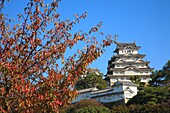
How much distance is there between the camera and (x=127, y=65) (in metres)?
54.2

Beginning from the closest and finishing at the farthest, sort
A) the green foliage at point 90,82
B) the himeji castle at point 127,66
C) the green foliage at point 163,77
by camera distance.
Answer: the green foliage at point 163,77 → the green foliage at point 90,82 → the himeji castle at point 127,66

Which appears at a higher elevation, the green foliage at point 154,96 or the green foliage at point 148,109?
the green foliage at point 154,96

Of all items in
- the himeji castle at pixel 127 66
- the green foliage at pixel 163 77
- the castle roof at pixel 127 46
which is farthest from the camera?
the castle roof at pixel 127 46

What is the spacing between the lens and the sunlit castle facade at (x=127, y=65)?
51812 mm

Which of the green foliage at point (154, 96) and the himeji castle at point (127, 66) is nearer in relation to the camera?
the green foliage at point (154, 96)

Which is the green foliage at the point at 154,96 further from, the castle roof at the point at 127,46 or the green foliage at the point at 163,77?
the castle roof at the point at 127,46

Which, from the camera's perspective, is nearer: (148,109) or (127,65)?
(148,109)

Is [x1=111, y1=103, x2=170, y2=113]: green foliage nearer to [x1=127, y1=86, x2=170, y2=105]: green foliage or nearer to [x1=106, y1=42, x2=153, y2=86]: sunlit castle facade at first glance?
[x1=127, y1=86, x2=170, y2=105]: green foliage

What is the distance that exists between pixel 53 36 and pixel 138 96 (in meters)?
26.1

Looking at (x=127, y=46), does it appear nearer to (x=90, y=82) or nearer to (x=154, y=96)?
(x=90, y=82)

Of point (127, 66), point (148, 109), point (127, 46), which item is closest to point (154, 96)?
point (148, 109)

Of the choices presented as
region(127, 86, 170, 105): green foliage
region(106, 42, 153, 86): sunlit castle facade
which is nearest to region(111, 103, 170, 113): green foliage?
region(127, 86, 170, 105): green foliage

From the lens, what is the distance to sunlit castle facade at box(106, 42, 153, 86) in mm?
51812

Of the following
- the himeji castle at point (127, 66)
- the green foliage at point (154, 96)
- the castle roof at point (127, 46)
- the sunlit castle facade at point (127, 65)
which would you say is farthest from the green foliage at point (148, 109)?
the castle roof at point (127, 46)
